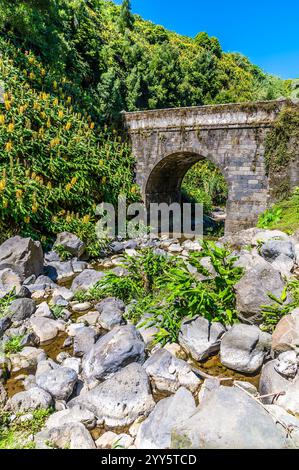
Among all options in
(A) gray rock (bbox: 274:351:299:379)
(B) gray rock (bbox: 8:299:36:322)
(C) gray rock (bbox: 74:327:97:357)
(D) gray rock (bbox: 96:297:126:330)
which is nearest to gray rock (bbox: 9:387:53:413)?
(C) gray rock (bbox: 74:327:97:357)

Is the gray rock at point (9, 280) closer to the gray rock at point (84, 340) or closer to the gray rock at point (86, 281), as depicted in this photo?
the gray rock at point (86, 281)

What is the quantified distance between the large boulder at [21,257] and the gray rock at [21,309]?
5.00 feet

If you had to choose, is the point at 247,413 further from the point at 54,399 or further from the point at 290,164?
the point at 290,164

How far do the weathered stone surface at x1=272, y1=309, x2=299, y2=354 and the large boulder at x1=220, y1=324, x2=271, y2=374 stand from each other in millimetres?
156

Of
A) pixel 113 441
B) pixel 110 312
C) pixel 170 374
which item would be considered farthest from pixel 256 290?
pixel 110 312

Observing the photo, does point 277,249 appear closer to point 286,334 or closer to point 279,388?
point 286,334

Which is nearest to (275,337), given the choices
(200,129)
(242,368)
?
(242,368)

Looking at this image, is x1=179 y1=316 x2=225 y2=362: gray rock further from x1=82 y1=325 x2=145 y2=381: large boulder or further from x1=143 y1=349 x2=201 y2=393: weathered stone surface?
x1=82 y1=325 x2=145 y2=381: large boulder

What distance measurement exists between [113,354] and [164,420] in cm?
131

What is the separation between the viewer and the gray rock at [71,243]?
935 centimetres

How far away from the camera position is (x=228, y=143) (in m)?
11.0

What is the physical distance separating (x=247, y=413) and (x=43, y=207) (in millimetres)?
8287

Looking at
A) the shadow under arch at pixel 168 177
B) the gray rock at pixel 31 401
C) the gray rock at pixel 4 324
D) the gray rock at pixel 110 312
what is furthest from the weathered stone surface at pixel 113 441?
the shadow under arch at pixel 168 177

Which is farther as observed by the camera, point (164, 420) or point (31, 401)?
point (31, 401)
